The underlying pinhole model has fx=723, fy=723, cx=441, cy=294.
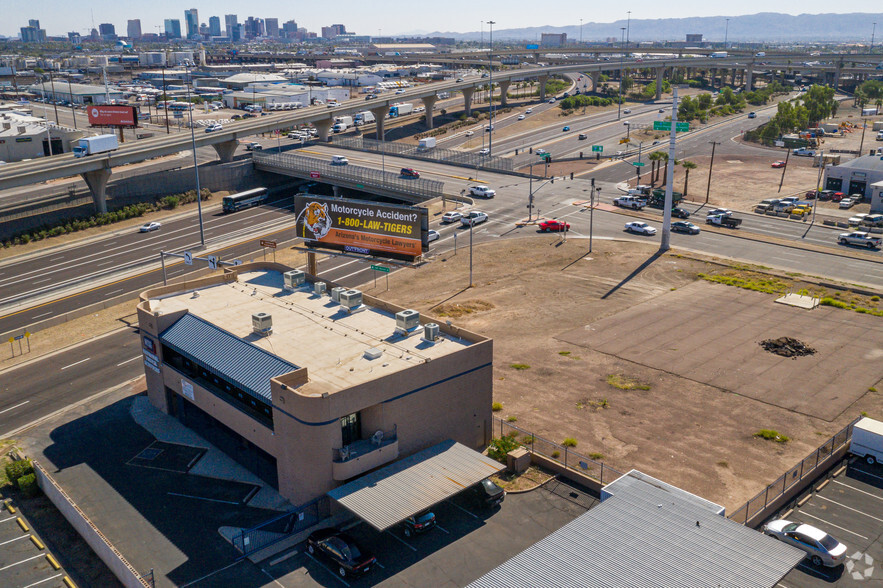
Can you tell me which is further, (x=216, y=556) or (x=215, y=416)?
(x=215, y=416)

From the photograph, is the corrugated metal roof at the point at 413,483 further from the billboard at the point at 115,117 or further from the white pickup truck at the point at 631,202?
the billboard at the point at 115,117

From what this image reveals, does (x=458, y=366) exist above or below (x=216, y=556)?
above

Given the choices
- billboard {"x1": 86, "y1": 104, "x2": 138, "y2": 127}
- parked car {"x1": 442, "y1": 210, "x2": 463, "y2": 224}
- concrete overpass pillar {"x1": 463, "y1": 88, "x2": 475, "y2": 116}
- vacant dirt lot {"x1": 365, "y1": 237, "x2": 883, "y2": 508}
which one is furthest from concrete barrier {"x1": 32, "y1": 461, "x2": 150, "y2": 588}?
concrete overpass pillar {"x1": 463, "y1": 88, "x2": 475, "y2": 116}

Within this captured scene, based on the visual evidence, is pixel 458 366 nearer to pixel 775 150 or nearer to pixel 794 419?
pixel 794 419

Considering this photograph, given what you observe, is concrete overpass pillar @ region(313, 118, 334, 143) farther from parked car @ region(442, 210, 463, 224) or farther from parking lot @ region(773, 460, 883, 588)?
parking lot @ region(773, 460, 883, 588)

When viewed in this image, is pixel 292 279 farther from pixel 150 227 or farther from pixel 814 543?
pixel 150 227

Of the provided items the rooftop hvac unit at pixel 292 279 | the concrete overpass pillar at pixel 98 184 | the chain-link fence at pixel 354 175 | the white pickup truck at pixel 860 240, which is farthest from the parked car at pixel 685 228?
the concrete overpass pillar at pixel 98 184

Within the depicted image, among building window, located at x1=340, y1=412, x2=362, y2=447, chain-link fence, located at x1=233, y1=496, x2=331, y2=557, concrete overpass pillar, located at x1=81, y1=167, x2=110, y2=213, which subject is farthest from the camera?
concrete overpass pillar, located at x1=81, y1=167, x2=110, y2=213

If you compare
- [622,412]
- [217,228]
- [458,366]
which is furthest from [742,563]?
[217,228]
